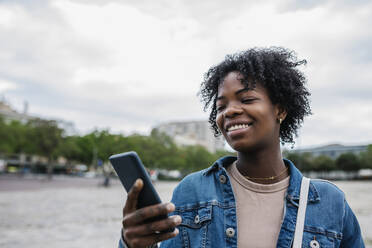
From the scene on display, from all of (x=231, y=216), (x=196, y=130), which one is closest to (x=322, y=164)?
(x=196, y=130)

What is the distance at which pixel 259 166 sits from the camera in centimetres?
201

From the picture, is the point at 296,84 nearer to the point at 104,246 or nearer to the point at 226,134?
the point at 226,134

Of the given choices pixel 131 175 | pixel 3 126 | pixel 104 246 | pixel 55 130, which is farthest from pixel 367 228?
pixel 3 126

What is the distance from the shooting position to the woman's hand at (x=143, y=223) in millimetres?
1313

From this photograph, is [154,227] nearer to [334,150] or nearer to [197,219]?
[197,219]

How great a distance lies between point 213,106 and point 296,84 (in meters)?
0.60

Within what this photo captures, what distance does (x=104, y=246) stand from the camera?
7.23 meters

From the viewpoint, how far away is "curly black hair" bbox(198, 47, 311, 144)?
212cm

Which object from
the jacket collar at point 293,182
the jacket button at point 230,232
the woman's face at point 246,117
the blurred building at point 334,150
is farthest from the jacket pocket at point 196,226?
the blurred building at point 334,150

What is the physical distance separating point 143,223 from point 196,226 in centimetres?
53

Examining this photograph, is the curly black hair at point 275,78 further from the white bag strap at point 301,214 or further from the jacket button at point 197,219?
the jacket button at point 197,219

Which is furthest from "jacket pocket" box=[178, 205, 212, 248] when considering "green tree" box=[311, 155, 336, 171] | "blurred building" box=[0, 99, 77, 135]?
"green tree" box=[311, 155, 336, 171]

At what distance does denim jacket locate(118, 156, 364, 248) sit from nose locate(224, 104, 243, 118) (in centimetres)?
36

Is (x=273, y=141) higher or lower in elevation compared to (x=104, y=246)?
higher
